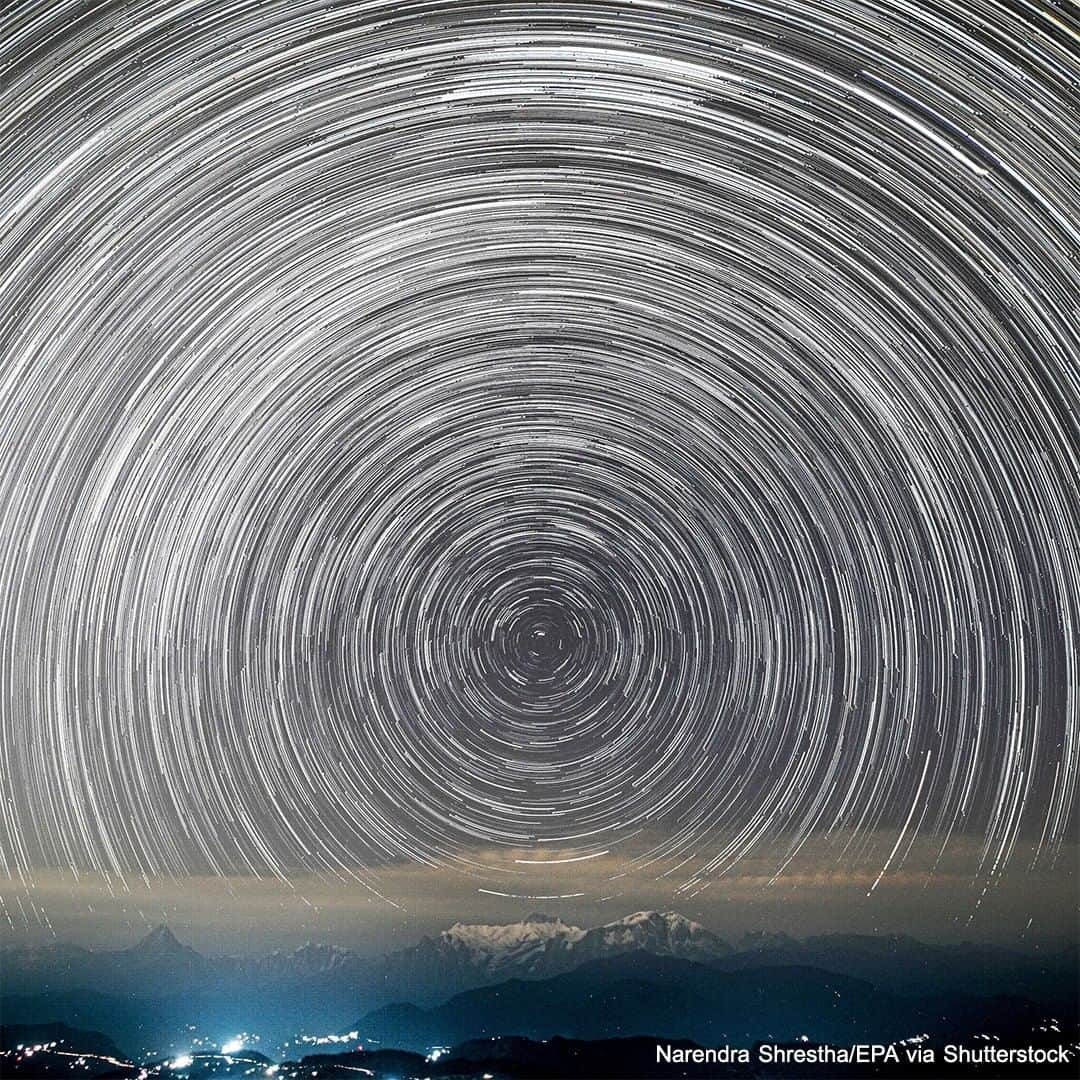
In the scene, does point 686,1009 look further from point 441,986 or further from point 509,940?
point 441,986

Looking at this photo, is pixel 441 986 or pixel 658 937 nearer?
pixel 658 937

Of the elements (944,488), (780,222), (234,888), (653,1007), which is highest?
(780,222)


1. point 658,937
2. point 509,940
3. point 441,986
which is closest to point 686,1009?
point 658,937

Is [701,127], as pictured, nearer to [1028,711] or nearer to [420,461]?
[420,461]

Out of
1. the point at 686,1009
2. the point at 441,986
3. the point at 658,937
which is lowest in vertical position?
the point at 686,1009

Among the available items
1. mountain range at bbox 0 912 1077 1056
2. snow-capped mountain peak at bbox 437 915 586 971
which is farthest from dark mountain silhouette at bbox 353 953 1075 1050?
snow-capped mountain peak at bbox 437 915 586 971

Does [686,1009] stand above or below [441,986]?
below

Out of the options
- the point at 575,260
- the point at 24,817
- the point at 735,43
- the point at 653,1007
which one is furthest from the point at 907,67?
the point at 24,817

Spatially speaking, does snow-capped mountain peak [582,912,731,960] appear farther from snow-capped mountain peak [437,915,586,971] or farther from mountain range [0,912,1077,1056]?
snow-capped mountain peak [437,915,586,971]

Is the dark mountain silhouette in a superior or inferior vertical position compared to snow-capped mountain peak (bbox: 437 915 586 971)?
inferior

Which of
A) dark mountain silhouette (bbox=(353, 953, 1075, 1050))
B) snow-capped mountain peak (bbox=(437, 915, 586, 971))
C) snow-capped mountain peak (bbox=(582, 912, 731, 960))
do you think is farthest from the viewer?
snow-capped mountain peak (bbox=(437, 915, 586, 971))

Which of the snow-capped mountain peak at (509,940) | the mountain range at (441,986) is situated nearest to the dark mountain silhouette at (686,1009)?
the mountain range at (441,986)
